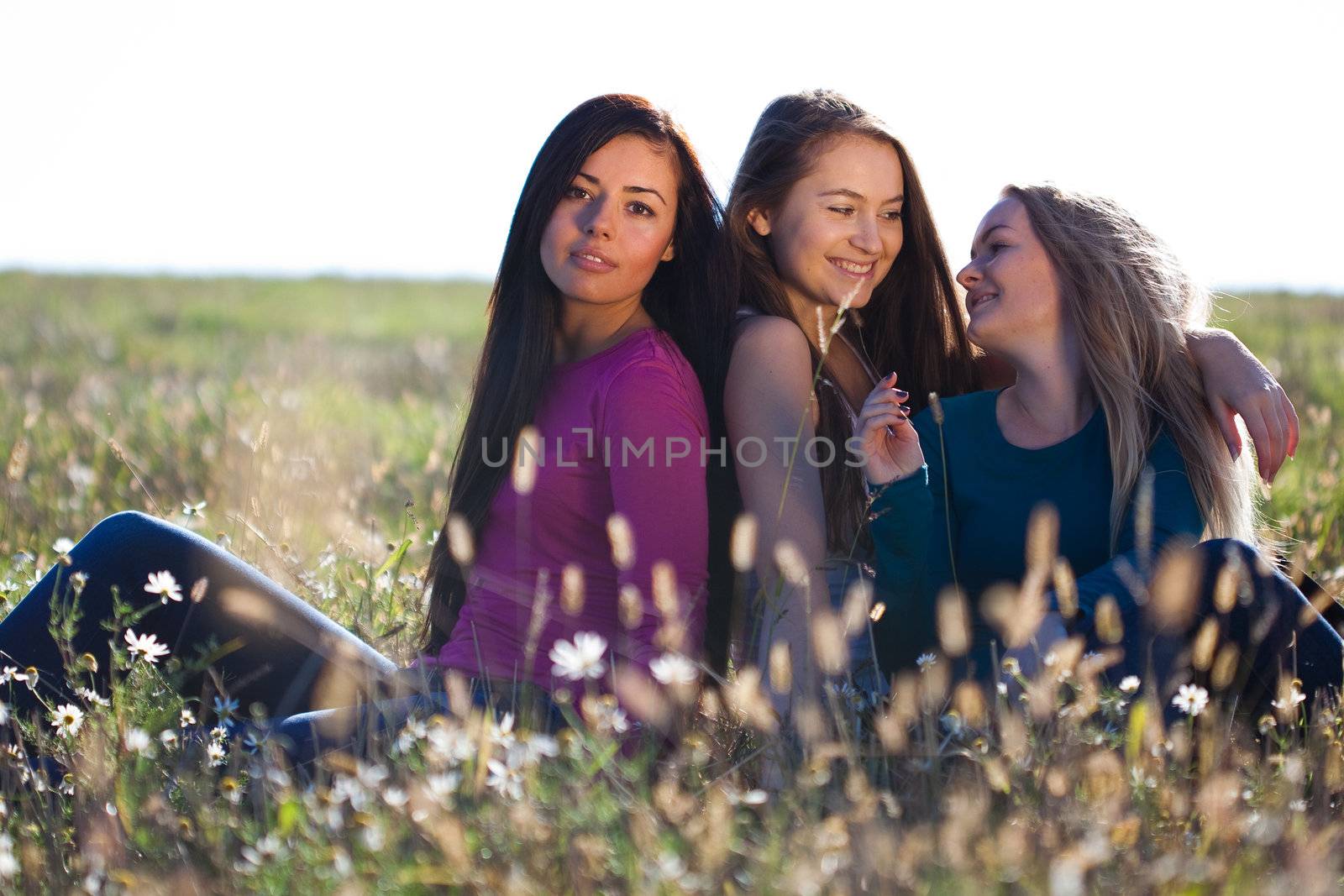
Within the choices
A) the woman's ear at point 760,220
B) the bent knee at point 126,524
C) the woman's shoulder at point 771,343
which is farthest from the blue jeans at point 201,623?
the woman's ear at point 760,220

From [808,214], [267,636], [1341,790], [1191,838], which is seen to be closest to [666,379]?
[808,214]

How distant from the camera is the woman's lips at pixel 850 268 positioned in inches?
137

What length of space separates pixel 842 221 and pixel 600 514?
3.44ft

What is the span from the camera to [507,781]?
208cm

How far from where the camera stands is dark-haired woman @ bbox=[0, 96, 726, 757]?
9.26 feet

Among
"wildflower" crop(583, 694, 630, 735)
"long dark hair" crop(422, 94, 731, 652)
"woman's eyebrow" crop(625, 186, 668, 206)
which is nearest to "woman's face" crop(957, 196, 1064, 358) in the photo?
"long dark hair" crop(422, 94, 731, 652)

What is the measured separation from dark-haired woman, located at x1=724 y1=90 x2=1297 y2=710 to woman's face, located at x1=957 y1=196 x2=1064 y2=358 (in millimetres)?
283

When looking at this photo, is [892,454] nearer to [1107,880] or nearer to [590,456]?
[590,456]

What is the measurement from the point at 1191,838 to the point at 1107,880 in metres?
0.29

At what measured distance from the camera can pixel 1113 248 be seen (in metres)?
3.36

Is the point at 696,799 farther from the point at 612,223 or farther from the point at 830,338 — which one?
the point at 612,223

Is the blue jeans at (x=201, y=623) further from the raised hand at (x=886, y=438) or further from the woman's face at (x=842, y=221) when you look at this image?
the woman's face at (x=842, y=221)

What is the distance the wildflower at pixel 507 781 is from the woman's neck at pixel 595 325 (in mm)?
1280

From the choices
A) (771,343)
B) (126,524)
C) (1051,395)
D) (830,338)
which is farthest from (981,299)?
(126,524)
